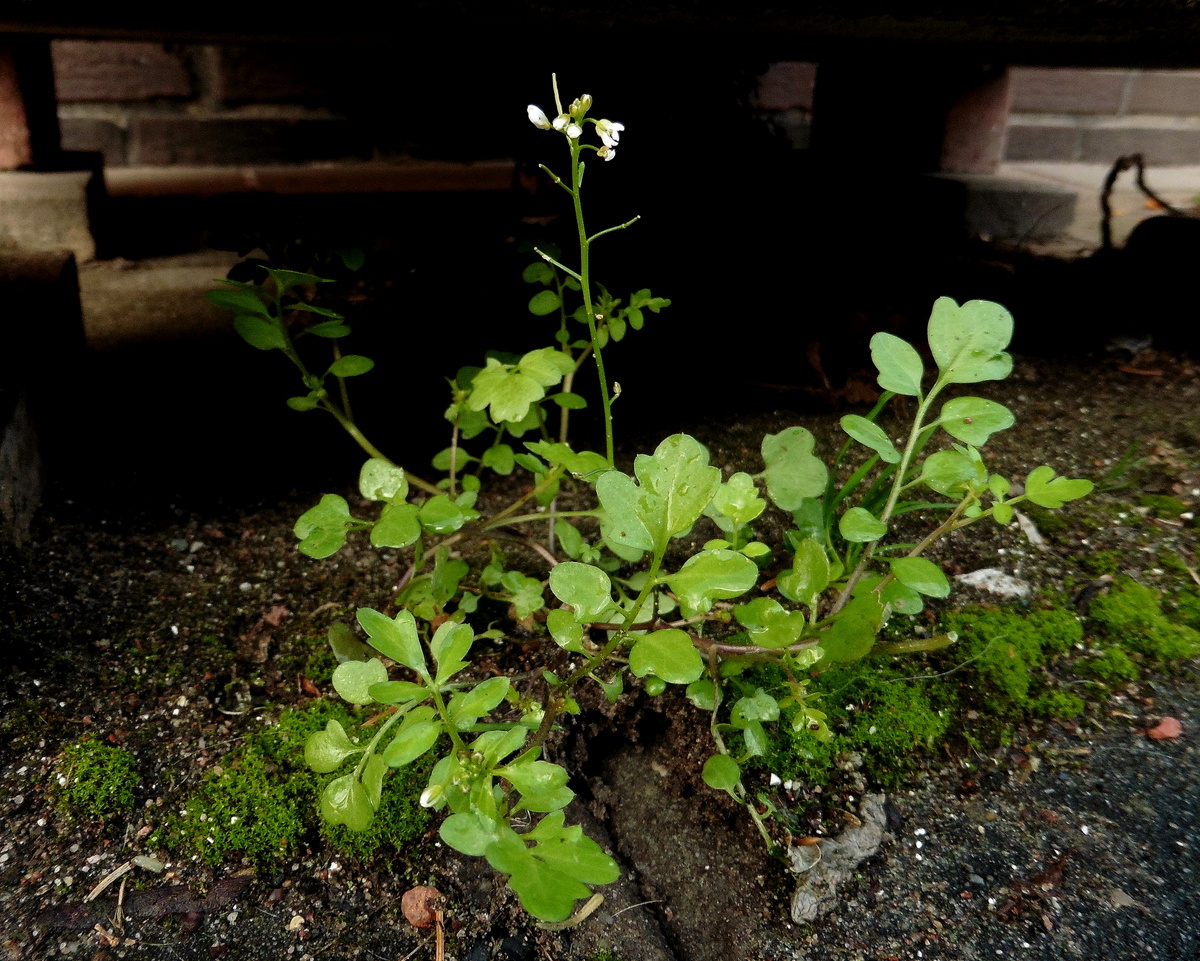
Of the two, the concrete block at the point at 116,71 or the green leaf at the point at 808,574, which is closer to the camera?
the green leaf at the point at 808,574

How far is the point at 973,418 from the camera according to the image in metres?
1.09

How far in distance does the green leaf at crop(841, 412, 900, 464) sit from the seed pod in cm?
65

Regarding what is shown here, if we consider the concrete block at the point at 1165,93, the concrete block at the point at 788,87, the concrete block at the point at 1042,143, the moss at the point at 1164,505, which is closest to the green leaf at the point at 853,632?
the moss at the point at 1164,505

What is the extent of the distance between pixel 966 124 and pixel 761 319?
156cm

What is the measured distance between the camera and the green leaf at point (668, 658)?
836 mm

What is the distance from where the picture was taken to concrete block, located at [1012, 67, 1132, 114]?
4.05 m

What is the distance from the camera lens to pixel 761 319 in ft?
6.23

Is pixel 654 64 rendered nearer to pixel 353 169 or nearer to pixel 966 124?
pixel 966 124

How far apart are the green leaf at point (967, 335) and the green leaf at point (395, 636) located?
2.20 feet

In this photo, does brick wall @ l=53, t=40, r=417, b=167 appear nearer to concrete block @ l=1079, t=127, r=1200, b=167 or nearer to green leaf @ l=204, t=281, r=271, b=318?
green leaf @ l=204, t=281, r=271, b=318

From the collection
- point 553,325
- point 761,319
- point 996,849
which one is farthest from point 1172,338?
point 996,849

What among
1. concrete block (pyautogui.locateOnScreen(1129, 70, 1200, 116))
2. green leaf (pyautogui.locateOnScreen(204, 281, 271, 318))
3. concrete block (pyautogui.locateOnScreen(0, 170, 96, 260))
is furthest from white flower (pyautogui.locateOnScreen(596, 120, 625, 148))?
concrete block (pyautogui.locateOnScreen(1129, 70, 1200, 116))

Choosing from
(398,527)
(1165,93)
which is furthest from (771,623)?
(1165,93)

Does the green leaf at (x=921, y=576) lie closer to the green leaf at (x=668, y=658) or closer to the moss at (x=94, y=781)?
the green leaf at (x=668, y=658)
